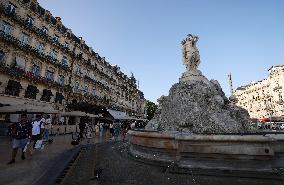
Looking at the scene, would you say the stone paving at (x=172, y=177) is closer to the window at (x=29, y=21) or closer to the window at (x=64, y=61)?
the window at (x=29, y=21)

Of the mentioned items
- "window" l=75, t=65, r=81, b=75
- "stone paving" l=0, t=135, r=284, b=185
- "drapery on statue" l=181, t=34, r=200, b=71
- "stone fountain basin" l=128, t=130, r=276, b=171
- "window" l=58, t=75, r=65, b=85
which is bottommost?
"stone paving" l=0, t=135, r=284, b=185

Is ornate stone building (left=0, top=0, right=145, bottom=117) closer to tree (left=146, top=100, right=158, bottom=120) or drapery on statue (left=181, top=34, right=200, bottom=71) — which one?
drapery on statue (left=181, top=34, right=200, bottom=71)

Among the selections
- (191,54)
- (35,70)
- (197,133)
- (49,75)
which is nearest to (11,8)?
(35,70)

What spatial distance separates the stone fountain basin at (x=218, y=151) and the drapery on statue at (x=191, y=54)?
302 inches

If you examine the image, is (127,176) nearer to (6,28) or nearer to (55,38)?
(6,28)

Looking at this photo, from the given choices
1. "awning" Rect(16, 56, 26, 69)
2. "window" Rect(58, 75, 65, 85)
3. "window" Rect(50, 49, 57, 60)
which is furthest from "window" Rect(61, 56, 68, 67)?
"awning" Rect(16, 56, 26, 69)

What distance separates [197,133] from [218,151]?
2294 millimetres

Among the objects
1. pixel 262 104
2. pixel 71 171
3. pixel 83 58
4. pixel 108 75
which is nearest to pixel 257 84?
pixel 262 104

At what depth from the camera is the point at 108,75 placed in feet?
156

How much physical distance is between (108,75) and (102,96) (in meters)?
6.24

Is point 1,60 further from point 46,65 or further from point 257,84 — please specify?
point 257,84

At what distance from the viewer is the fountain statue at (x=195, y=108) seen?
9.79m

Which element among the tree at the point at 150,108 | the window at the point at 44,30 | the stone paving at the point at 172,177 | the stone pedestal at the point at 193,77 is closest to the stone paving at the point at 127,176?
the stone paving at the point at 172,177

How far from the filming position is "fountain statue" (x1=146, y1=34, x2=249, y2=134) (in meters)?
9.79
